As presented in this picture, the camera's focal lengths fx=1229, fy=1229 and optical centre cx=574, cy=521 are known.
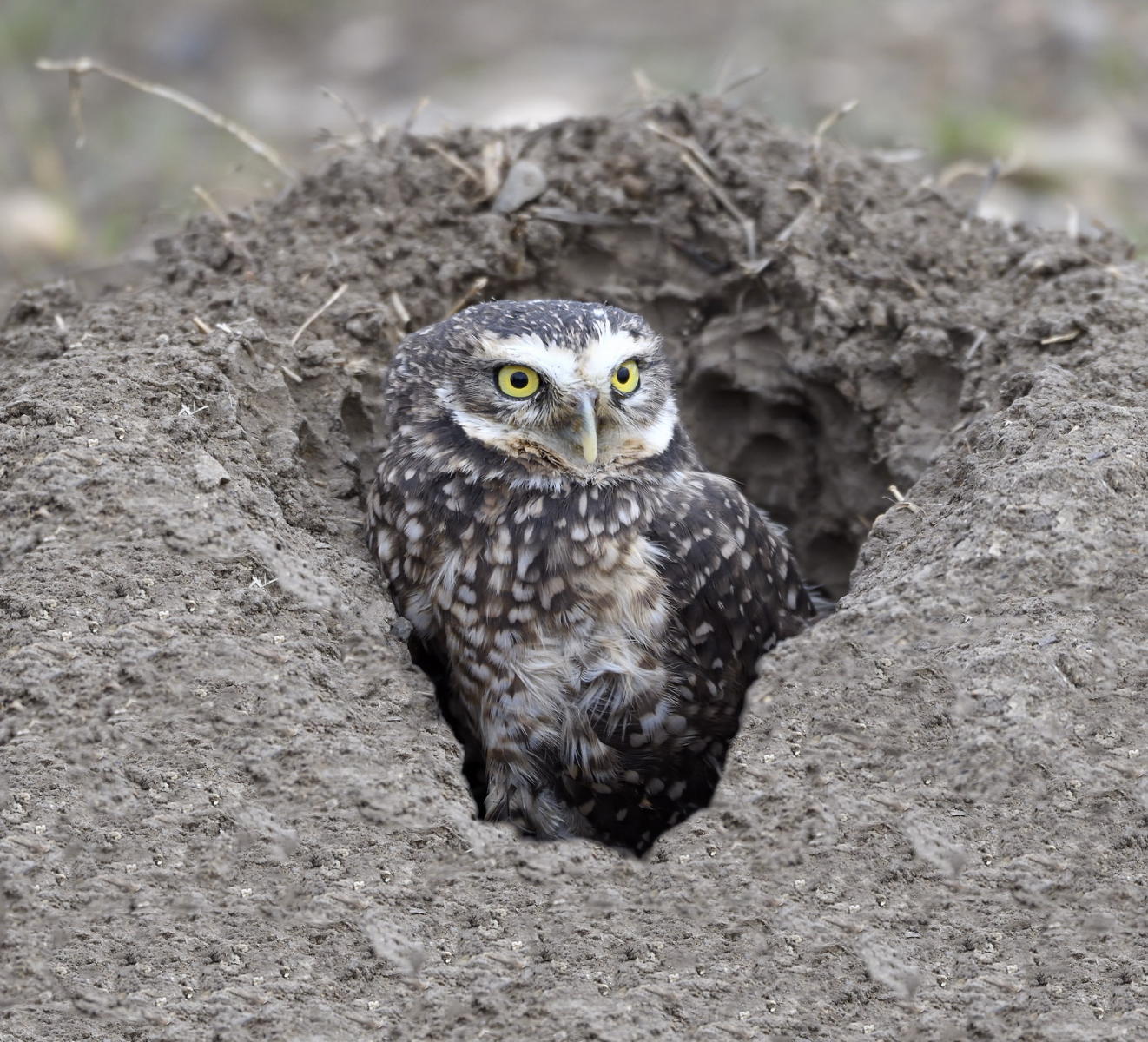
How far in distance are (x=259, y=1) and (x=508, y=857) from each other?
837 cm

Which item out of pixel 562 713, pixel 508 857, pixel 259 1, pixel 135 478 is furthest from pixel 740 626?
pixel 259 1

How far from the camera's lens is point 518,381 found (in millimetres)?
2848

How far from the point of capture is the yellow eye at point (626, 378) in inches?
113

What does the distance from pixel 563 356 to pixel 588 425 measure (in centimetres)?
17

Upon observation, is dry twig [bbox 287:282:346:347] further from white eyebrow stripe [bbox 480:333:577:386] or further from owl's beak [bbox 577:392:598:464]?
owl's beak [bbox 577:392:598:464]

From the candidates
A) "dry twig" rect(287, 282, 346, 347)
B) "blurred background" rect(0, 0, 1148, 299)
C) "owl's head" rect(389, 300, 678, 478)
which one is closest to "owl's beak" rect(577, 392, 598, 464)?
"owl's head" rect(389, 300, 678, 478)

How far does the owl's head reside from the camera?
280 cm

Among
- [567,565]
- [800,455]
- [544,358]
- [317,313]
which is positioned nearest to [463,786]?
[567,565]

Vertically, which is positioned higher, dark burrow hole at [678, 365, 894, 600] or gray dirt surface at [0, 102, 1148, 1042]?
dark burrow hole at [678, 365, 894, 600]

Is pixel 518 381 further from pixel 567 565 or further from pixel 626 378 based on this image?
pixel 567 565

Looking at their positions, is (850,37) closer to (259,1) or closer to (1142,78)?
(1142,78)

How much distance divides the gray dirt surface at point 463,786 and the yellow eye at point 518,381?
1.84 ft

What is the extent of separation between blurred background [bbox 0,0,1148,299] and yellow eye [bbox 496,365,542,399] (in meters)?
3.22

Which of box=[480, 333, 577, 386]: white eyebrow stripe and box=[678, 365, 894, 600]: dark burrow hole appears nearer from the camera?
box=[480, 333, 577, 386]: white eyebrow stripe
